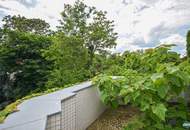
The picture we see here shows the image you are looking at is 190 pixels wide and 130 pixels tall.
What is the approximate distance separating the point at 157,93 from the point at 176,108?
0.58m

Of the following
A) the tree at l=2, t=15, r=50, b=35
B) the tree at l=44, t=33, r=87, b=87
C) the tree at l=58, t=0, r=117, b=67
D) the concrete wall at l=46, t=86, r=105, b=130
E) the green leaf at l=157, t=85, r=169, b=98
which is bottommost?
the concrete wall at l=46, t=86, r=105, b=130

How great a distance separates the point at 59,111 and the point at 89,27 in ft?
28.3

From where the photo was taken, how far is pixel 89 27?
437 inches

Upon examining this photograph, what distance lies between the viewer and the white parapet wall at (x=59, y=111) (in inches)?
94.7

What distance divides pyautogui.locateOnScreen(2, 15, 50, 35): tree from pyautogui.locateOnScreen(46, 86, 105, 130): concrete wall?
54.1 feet

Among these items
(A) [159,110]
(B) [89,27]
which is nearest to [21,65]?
(B) [89,27]

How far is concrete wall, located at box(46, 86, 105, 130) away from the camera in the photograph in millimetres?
2875

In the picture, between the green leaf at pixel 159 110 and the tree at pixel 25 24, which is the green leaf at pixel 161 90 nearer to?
the green leaf at pixel 159 110

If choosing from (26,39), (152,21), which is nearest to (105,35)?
(152,21)

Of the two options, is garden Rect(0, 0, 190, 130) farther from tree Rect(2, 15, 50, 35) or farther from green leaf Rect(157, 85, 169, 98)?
tree Rect(2, 15, 50, 35)

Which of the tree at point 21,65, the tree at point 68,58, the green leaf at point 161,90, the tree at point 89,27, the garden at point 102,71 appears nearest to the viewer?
the green leaf at point 161,90

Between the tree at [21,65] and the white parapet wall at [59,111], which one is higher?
the tree at [21,65]

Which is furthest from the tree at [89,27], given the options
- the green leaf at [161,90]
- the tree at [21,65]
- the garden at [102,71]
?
the green leaf at [161,90]

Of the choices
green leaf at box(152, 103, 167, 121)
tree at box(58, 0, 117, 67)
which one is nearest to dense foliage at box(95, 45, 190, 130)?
green leaf at box(152, 103, 167, 121)
